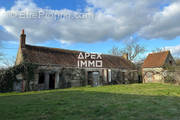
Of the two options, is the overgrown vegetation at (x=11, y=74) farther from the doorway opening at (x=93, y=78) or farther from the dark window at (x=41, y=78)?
the doorway opening at (x=93, y=78)

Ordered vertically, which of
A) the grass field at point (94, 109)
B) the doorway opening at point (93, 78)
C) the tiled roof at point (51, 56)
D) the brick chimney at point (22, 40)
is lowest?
the grass field at point (94, 109)

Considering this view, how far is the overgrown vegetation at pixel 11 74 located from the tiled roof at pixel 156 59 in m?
17.5

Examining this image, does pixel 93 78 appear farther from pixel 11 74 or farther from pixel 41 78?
pixel 11 74

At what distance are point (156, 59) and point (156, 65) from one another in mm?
1471

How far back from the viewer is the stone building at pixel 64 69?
13984 millimetres

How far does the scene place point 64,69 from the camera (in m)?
15.4

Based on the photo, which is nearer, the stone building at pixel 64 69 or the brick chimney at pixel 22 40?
the stone building at pixel 64 69

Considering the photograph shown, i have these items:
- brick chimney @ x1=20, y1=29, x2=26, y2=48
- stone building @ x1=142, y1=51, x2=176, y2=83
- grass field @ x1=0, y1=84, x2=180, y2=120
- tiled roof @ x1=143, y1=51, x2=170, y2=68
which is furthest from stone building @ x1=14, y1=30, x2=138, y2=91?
grass field @ x1=0, y1=84, x2=180, y2=120

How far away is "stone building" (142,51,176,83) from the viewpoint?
20647mm

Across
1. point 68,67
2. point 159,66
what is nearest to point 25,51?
point 68,67

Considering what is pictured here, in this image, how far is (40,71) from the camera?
14.0 meters

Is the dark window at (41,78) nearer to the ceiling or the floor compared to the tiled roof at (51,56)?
nearer to the floor

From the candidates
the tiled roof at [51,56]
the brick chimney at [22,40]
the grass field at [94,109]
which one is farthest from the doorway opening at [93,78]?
the grass field at [94,109]

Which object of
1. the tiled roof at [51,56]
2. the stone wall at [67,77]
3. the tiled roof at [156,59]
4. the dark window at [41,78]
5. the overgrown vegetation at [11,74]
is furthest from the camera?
the tiled roof at [156,59]
